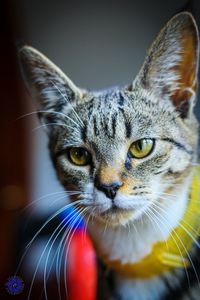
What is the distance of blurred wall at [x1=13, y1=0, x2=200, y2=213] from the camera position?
779mm

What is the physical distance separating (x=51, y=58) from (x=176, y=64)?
0.25 meters

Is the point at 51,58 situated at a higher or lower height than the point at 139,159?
higher

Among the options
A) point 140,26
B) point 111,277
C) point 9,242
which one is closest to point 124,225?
point 111,277

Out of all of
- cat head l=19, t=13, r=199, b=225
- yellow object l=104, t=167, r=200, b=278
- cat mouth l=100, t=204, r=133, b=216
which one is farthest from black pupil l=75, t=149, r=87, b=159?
yellow object l=104, t=167, r=200, b=278

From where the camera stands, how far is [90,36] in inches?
31.6

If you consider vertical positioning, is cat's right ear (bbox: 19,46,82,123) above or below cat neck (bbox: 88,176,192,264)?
above

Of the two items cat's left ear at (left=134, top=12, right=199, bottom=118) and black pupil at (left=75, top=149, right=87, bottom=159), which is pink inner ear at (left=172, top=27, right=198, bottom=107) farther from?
black pupil at (left=75, top=149, right=87, bottom=159)

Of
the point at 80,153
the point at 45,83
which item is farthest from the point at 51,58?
the point at 80,153

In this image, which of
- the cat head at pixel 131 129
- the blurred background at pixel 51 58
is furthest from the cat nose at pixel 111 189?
the blurred background at pixel 51 58

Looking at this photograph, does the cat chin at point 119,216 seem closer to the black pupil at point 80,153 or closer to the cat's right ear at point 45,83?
the black pupil at point 80,153

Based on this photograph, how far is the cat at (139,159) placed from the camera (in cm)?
73

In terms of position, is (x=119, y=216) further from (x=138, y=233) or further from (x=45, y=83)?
(x=45, y=83)

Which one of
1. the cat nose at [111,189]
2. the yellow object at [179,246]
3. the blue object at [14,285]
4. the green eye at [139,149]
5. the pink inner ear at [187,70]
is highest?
the pink inner ear at [187,70]

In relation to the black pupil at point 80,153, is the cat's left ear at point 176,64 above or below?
above
